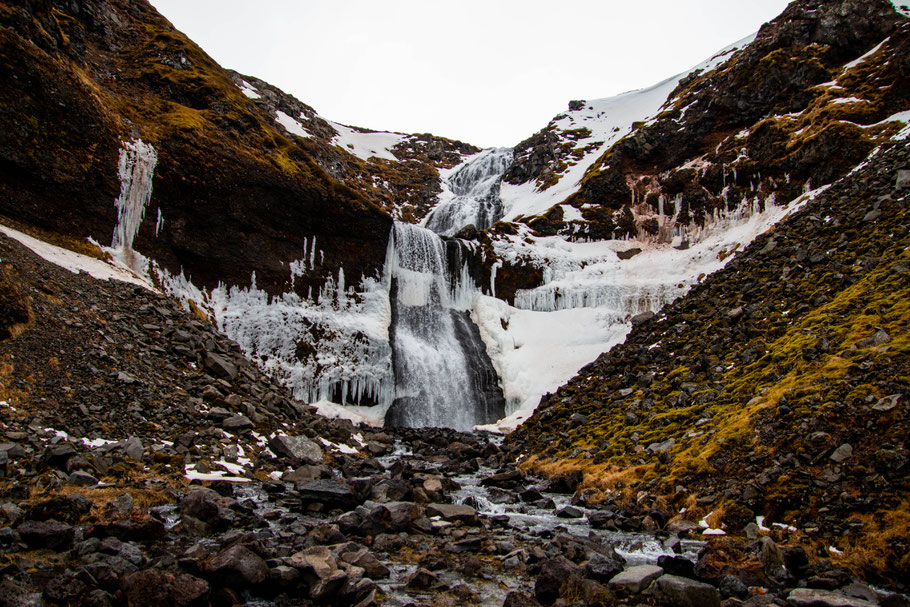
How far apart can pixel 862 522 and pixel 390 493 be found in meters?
9.41

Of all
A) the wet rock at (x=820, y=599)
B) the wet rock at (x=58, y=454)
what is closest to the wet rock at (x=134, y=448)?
the wet rock at (x=58, y=454)

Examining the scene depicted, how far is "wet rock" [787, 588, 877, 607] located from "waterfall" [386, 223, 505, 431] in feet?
92.9

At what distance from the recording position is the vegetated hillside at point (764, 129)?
120ft

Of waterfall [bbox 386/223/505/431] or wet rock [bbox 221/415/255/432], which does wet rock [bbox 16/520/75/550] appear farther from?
waterfall [bbox 386/223/505/431]

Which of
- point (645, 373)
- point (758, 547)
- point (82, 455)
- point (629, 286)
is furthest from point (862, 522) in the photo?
point (629, 286)

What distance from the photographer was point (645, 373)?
20.9 meters

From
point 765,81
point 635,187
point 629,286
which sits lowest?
point 629,286

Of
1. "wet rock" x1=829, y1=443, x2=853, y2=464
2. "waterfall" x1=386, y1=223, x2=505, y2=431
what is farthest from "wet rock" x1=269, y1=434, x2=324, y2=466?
"waterfall" x1=386, y1=223, x2=505, y2=431

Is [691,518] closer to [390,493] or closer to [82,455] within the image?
[390,493]

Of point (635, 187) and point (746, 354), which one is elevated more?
point (635, 187)

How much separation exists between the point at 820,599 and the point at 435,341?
3287 cm

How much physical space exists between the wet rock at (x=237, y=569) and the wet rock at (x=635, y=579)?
16.0ft

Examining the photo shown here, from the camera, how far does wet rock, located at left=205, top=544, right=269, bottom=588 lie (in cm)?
625

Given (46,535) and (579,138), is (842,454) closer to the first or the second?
(46,535)
